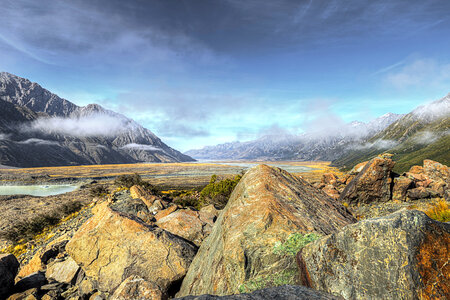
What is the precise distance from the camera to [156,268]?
8172mm

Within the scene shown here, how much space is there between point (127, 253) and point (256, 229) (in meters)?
6.27

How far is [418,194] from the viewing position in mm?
19750

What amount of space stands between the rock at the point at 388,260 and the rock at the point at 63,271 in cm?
1121

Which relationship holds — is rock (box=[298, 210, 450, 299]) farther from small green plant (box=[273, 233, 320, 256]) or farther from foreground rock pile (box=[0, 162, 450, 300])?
small green plant (box=[273, 233, 320, 256])

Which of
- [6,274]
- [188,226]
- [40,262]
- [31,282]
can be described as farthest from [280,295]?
[40,262]

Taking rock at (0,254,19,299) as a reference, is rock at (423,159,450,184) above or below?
above

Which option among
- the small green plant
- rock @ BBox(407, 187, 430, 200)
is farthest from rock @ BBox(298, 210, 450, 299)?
rock @ BBox(407, 187, 430, 200)

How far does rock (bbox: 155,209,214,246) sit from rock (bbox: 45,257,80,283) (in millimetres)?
4406

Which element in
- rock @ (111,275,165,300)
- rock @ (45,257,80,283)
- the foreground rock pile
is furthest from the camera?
rock @ (45,257,80,283)

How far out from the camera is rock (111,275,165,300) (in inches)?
274

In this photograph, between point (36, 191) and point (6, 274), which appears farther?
point (36, 191)

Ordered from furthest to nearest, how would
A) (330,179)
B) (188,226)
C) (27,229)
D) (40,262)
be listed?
(330,179) < (27,229) < (40,262) < (188,226)

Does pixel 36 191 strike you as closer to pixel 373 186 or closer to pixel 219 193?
pixel 219 193

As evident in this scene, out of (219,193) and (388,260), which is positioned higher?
(388,260)
